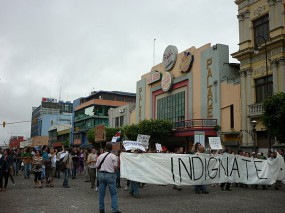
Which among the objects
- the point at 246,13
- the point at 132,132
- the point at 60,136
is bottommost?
the point at 132,132

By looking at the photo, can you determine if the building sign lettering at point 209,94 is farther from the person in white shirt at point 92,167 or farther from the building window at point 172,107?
the person in white shirt at point 92,167

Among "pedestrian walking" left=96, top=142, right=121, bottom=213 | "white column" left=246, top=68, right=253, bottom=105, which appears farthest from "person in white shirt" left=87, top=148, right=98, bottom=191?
"white column" left=246, top=68, right=253, bottom=105

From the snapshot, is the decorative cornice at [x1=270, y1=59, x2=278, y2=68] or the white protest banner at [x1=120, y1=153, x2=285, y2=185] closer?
the white protest banner at [x1=120, y1=153, x2=285, y2=185]

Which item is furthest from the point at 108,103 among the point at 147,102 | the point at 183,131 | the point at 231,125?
the point at 231,125

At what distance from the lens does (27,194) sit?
40.3ft

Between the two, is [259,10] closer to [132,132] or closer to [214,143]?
[214,143]

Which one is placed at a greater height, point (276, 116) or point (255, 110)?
point (255, 110)

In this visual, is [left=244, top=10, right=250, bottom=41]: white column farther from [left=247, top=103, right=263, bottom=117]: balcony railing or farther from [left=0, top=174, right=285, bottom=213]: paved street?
[left=0, top=174, right=285, bottom=213]: paved street

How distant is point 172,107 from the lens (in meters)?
41.1

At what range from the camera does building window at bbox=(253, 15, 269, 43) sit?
27.8 meters

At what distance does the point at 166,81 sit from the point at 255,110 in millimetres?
15579

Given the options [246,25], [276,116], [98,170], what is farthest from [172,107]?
[98,170]

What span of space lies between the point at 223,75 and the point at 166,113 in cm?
1116

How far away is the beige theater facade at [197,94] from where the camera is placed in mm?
31406
